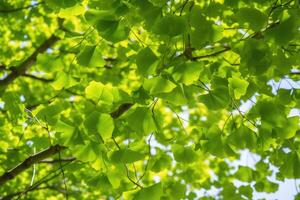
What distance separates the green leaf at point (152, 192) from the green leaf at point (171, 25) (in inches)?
28.9

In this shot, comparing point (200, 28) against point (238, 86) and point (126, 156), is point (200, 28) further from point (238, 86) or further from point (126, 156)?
point (126, 156)

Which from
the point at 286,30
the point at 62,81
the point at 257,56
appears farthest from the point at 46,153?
the point at 286,30

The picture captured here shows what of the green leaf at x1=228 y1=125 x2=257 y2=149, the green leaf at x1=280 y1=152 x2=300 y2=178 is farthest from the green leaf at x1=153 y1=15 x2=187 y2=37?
the green leaf at x1=280 y1=152 x2=300 y2=178

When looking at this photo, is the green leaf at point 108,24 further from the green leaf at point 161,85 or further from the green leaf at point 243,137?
the green leaf at point 243,137

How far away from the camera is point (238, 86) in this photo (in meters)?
1.91

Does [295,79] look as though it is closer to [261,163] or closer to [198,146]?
[198,146]

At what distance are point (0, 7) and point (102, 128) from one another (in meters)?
3.38

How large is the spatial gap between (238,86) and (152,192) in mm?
671

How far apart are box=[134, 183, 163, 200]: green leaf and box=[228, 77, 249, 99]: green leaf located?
1.92ft

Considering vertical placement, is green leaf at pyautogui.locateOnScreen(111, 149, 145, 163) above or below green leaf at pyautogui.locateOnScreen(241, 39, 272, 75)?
below

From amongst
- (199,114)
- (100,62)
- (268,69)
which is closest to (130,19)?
(100,62)

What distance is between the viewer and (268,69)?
173 cm

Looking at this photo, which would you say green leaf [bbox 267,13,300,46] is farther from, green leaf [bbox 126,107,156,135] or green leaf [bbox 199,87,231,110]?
green leaf [bbox 126,107,156,135]

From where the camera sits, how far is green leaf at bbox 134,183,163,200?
6.01ft
